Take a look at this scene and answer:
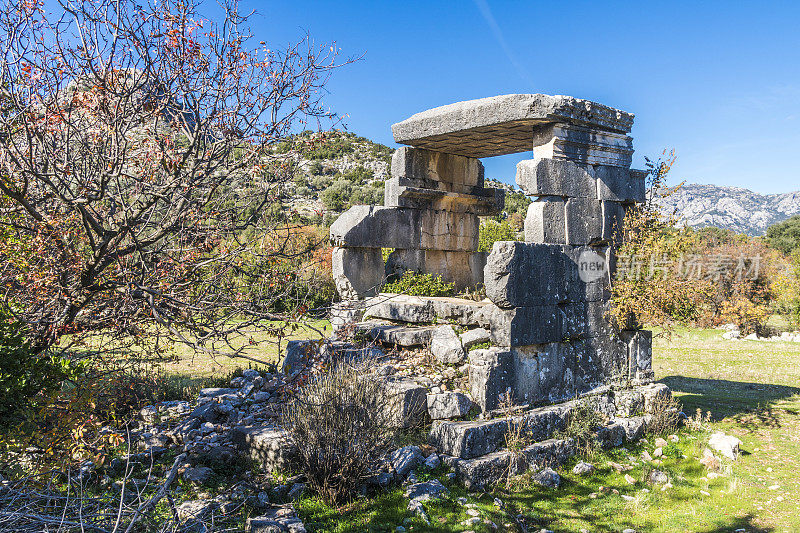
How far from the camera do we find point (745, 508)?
19.2 feet

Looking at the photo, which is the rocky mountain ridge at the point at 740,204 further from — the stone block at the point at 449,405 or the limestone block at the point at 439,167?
the stone block at the point at 449,405

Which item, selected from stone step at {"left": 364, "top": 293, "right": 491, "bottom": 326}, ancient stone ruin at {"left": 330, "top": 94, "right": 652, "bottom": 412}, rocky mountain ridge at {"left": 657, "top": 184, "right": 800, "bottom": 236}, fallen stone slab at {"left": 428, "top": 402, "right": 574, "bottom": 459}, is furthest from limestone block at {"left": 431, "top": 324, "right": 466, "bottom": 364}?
rocky mountain ridge at {"left": 657, "top": 184, "right": 800, "bottom": 236}

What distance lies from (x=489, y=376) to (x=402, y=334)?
169 centimetres

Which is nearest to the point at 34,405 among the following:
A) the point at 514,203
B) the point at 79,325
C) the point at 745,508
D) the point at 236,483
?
the point at 79,325

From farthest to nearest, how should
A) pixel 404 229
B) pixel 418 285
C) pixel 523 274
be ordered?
pixel 404 229
pixel 418 285
pixel 523 274

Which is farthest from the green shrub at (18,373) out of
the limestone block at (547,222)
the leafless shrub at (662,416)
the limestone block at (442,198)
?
the leafless shrub at (662,416)

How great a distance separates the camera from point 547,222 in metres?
7.52

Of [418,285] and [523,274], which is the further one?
[418,285]

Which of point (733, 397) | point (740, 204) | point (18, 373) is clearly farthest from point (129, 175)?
point (740, 204)

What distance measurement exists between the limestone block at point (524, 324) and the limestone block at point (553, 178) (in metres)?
Result: 1.53

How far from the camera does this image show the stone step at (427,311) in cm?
807

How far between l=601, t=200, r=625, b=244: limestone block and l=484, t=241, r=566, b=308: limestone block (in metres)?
1.15

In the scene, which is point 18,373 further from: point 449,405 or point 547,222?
point 547,222

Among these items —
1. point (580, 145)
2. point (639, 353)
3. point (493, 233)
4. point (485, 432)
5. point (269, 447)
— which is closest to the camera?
point (269, 447)
